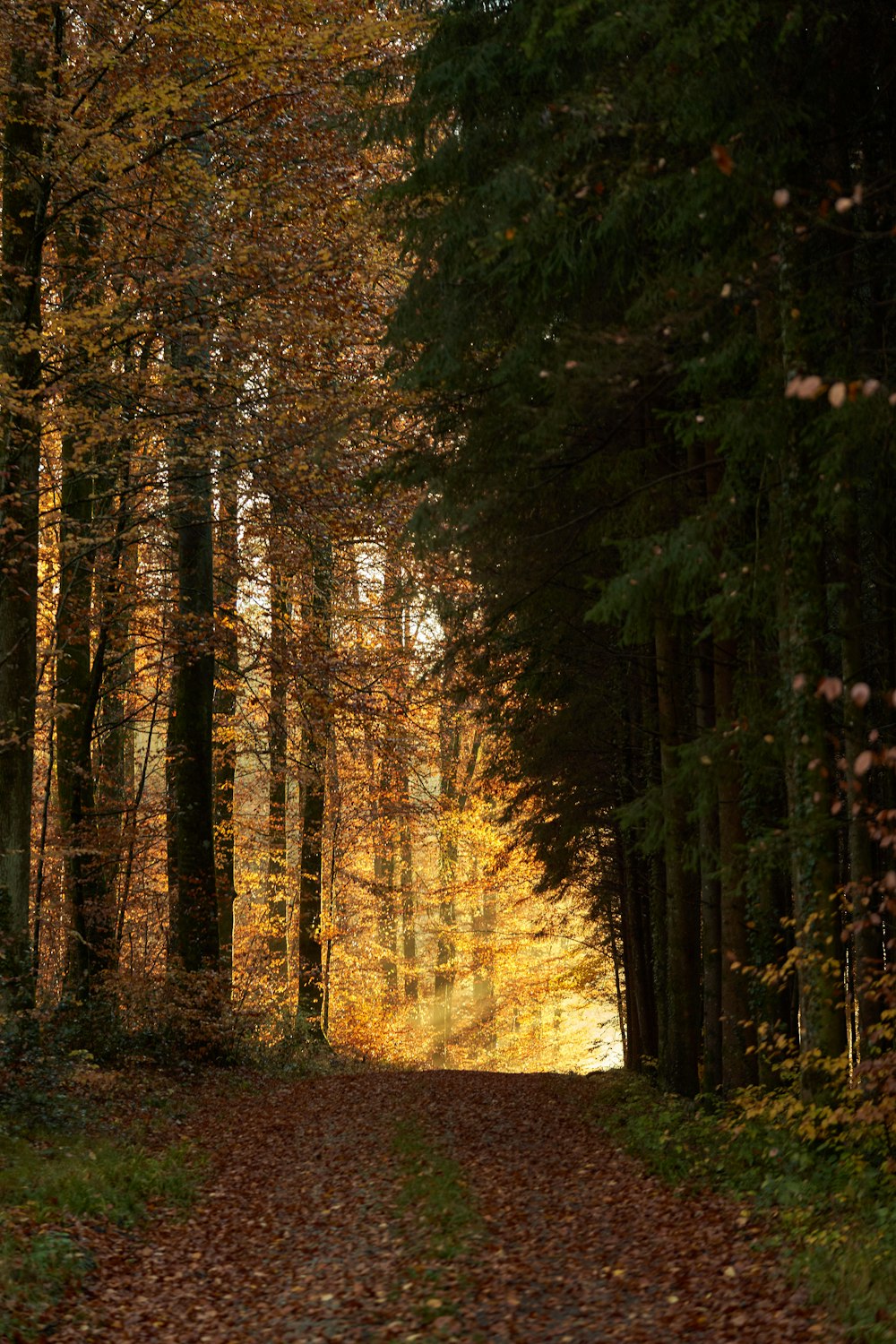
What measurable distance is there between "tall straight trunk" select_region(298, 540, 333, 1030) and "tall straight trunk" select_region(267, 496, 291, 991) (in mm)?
489

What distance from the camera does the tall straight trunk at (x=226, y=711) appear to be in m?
16.1

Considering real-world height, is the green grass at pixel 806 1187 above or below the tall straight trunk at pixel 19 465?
below

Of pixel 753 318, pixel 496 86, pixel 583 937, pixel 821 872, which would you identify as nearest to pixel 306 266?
pixel 496 86

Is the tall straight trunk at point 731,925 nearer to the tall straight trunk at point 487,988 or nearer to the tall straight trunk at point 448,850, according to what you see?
the tall straight trunk at point 448,850

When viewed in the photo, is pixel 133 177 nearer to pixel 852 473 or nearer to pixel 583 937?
pixel 852 473

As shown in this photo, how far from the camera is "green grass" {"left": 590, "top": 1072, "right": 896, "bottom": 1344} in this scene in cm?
551

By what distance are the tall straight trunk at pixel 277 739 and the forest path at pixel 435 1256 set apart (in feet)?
25.1

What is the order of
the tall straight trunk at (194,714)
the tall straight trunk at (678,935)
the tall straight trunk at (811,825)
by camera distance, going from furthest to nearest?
the tall straight trunk at (194,714)
the tall straight trunk at (678,935)
the tall straight trunk at (811,825)

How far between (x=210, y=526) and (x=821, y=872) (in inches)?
432

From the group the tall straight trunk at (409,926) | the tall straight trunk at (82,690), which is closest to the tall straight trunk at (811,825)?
the tall straight trunk at (82,690)

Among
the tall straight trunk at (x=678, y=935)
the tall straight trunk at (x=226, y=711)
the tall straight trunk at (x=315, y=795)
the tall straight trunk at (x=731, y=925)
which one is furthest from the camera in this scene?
the tall straight trunk at (x=315, y=795)

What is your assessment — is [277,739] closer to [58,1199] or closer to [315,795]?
[315,795]

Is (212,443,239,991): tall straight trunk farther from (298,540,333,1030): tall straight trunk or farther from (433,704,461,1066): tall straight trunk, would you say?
(433,704,461,1066): tall straight trunk

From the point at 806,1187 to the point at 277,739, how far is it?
46.4ft
